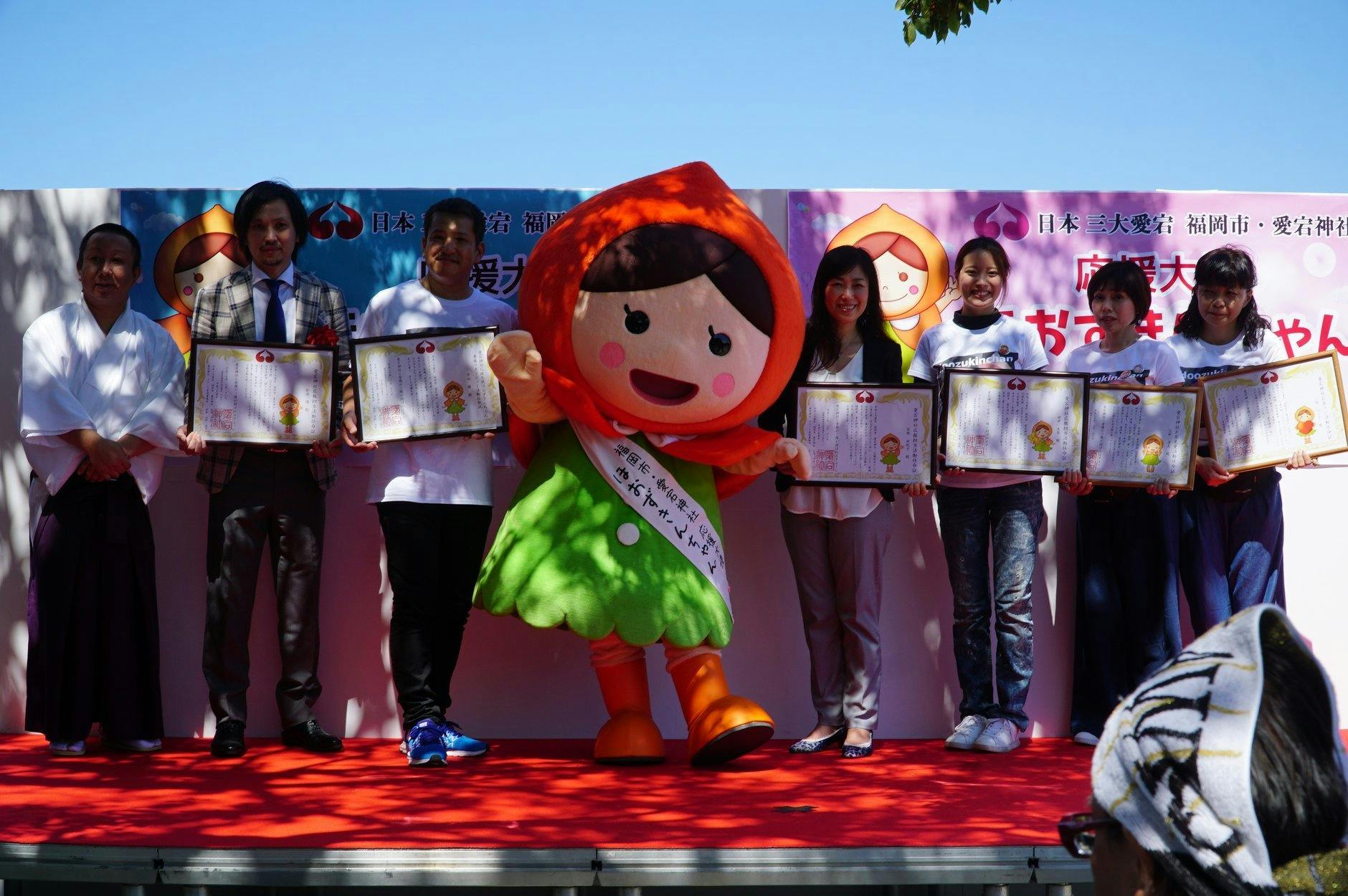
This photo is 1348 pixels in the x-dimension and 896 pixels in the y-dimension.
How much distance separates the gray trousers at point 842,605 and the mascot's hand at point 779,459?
28cm

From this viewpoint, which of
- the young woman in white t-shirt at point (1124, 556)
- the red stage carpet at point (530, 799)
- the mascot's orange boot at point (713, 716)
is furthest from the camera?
the young woman in white t-shirt at point (1124, 556)

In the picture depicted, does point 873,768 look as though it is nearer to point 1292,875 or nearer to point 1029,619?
point 1029,619

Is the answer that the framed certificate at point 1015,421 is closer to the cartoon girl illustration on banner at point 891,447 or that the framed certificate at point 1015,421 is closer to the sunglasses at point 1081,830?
the cartoon girl illustration on banner at point 891,447

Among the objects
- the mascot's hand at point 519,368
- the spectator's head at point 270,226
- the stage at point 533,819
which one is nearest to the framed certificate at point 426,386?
the mascot's hand at point 519,368

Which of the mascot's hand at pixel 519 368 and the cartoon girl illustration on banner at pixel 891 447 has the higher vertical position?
the mascot's hand at pixel 519 368

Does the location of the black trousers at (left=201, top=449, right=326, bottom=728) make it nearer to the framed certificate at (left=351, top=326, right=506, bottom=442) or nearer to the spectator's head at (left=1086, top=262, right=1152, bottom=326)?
the framed certificate at (left=351, top=326, right=506, bottom=442)

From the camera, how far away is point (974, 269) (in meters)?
5.34

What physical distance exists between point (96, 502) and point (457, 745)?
5.61 feet

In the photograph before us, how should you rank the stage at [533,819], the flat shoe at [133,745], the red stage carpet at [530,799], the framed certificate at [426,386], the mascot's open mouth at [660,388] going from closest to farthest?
the stage at [533,819] < the red stage carpet at [530,799] < the mascot's open mouth at [660,388] < the framed certificate at [426,386] < the flat shoe at [133,745]

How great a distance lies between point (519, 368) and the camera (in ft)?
15.6

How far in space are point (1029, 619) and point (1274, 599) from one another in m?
1.09

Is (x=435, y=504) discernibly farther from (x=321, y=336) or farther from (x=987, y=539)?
(x=987, y=539)

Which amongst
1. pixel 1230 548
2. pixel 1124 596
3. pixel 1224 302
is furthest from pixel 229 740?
pixel 1224 302

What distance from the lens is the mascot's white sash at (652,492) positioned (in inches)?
192
